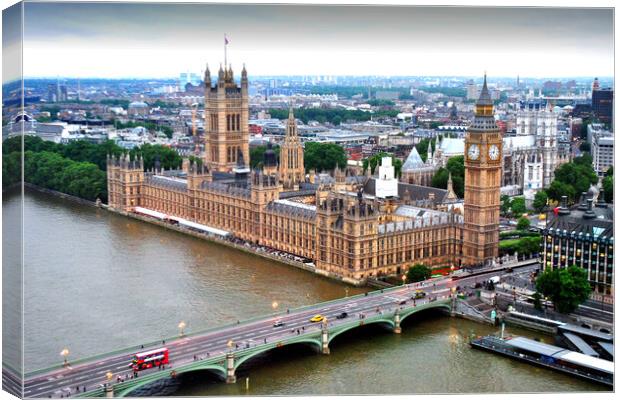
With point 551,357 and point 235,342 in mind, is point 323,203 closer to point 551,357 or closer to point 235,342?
point 235,342

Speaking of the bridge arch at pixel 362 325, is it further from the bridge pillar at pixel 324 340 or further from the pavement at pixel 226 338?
the pavement at pixel 226 338

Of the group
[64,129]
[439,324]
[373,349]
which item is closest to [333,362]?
[373,349]

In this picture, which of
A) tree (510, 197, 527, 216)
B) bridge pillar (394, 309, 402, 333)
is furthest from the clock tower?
tree (510, 197, 527, 216)

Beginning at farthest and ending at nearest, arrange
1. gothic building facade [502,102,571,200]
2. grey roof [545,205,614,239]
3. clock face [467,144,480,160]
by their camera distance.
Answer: gothic building facade [502,102,571,200]
clock face [467,144,480,160]
grey roof [545,205,614,239]

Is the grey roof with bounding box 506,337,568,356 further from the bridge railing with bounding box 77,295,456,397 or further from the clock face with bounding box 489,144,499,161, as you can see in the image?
the clock face with bounding box 489,144,499,161

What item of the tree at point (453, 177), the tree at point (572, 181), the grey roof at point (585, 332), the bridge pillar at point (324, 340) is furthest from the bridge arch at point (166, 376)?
the tree at point (572, 181)

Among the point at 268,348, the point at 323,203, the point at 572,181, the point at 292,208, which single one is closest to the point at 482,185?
the point at 323,203
